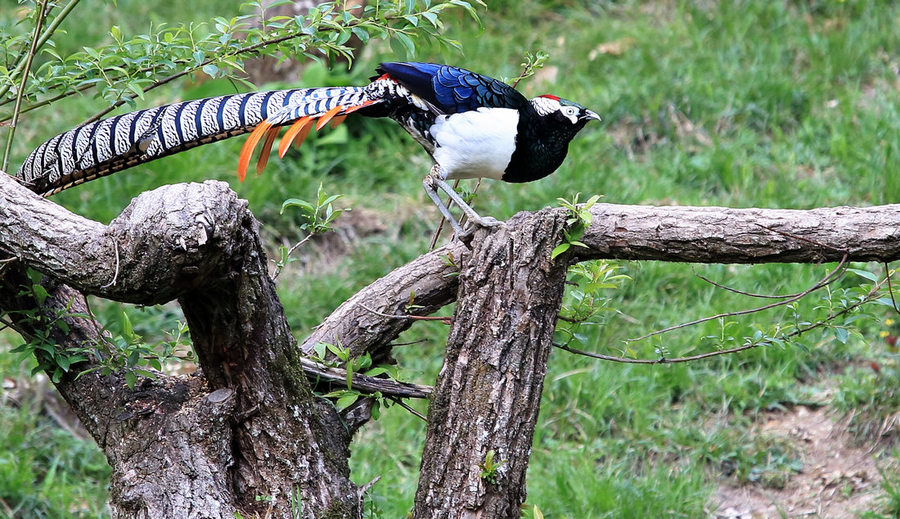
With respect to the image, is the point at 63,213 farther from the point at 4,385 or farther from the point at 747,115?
the point at 747,115

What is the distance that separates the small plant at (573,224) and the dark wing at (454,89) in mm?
543

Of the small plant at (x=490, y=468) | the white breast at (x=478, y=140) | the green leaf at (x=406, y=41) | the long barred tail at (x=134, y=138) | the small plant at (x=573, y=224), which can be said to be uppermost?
the green leaf at (x=406, y=41)

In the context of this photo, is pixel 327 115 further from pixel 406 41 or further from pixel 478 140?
pixel 478 140

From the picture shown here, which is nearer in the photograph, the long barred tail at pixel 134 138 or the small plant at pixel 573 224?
the small plant at pixel 573 224

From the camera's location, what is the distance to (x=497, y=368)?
Result: 2232 millimetres

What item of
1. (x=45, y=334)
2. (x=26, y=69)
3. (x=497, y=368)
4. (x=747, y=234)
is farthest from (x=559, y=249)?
(x=26, y=69)

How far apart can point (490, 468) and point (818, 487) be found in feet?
6.60

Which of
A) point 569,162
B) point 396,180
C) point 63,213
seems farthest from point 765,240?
point 396,180

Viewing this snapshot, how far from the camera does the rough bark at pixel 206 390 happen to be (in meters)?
1.84

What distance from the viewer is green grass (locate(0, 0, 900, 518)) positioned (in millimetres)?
3779

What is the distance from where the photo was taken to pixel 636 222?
2.21 m

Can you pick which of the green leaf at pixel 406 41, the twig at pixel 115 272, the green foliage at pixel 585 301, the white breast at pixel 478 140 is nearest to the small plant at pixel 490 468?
the green foliage at pixel 585 301

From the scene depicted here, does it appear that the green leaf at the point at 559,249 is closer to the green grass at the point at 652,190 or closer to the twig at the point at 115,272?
the green grass at the point at 652,190

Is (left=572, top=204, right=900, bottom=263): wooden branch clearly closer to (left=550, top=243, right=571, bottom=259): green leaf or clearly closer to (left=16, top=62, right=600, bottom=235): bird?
(left=550, top=243, right=571, bottom=259): green leaf
